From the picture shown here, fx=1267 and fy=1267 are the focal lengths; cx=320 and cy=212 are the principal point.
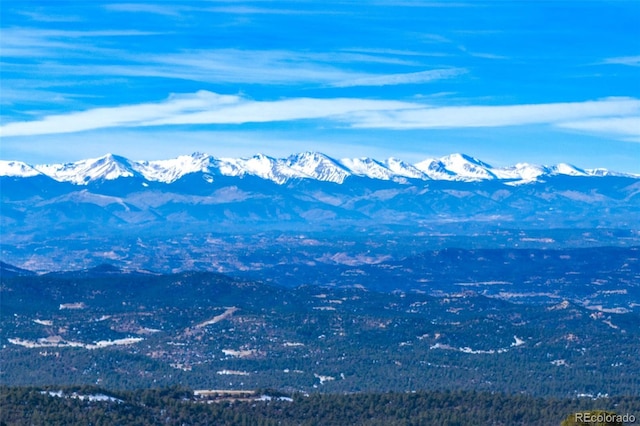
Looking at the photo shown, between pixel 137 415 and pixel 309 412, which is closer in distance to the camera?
pixel 137 415

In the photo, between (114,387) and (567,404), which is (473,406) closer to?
(567,404)

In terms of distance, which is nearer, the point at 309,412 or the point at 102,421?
the point at 102,421

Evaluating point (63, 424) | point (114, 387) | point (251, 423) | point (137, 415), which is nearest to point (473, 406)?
point (251, 423)

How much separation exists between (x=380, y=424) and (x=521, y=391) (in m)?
56.0

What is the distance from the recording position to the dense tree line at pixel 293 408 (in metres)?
140

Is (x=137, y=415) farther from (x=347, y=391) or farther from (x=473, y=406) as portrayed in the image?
(x=347, y=391)

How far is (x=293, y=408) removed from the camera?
15625cm

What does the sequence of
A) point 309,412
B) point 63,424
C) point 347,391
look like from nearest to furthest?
point 63,424, point 309,412, point 347,391

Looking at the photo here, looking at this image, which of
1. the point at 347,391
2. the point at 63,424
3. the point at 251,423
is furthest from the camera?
the point at 347,391

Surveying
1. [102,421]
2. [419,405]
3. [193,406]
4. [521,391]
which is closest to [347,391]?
[521,391]

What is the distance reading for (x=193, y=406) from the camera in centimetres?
14875

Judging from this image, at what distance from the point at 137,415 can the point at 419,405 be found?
36.3m

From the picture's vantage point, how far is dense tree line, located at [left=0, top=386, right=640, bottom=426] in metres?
140

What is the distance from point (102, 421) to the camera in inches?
5433
